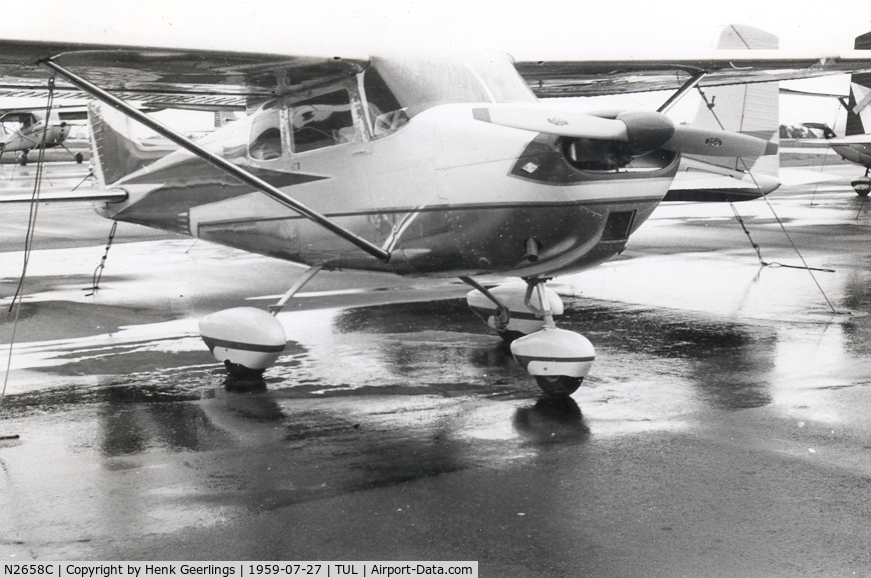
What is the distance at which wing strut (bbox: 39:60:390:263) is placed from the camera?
5719 millimetres

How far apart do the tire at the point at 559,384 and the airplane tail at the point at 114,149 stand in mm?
5326

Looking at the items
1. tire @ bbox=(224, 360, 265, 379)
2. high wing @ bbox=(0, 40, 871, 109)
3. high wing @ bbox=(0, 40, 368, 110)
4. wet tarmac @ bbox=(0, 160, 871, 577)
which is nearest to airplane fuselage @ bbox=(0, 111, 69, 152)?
wet tarmac @ bbox=(0, 160, 871, 577)

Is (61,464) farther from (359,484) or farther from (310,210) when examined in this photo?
(310,210)

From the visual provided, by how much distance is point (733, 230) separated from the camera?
687 inches

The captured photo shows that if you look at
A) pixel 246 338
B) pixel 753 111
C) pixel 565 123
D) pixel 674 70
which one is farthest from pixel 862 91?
pixel 246 338

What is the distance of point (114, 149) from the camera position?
980 cm

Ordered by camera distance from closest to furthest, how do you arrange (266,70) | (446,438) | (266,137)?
(446,438)
(266,70)
(266,137)

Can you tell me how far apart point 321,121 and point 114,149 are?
3.86 metres

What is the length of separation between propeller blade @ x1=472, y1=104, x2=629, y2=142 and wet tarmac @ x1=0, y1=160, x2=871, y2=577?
1.80m

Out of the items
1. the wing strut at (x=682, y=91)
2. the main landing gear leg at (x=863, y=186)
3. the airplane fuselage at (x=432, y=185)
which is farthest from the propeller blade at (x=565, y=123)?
the main landing gear leg at (x=863, y=186)

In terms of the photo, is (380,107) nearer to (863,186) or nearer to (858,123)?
(863,186)

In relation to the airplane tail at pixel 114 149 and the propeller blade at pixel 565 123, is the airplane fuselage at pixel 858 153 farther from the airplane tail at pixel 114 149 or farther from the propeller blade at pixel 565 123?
the propeller blade at pixel 565 123

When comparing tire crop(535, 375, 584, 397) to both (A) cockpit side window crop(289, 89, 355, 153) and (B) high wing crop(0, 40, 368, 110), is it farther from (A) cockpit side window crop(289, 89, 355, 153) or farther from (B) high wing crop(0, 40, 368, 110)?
(B) high wing crop(0, 40, 368, 110)
